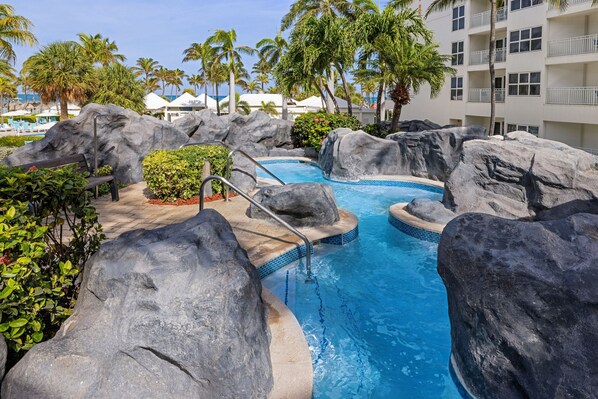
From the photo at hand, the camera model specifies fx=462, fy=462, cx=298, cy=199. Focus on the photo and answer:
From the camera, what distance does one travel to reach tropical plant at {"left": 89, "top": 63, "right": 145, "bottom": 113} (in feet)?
108

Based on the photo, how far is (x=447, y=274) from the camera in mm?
4277

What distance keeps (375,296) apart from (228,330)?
347 centimetres

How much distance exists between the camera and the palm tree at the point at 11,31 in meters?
25.1

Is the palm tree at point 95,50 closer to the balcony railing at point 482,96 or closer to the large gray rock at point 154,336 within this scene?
the balcony railing at point 482,96

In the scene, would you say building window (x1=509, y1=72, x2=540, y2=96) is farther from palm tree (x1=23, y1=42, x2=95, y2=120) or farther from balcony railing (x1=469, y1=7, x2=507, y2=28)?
palm tree (x1=23, y1=42, x2=95, y2=120)

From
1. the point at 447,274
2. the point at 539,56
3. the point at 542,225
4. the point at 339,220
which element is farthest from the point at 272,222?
the point at 539,56

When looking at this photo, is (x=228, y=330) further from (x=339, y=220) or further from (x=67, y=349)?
(x=339, y=220)

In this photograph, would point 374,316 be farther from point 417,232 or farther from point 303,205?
point 417,232

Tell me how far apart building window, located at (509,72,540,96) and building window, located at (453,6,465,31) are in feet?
19.6

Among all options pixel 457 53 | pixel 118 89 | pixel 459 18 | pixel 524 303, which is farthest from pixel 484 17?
pixel 524 303

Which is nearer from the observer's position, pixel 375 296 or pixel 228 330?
pixel 228 330

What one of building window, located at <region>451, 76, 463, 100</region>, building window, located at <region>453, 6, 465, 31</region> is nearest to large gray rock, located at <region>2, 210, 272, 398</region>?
building window, located at <region>451, 76, 463, 100</region>

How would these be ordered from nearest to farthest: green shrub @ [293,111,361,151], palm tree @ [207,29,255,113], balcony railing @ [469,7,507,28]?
green shrub @ [293,111,361,151] < balcony railing @ [469,7,507,28] < palm tree @ [207,29,255,113]

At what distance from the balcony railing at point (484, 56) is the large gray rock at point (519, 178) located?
62.7 ft
